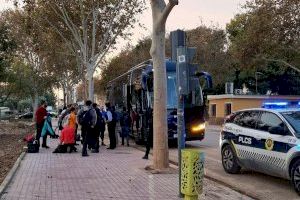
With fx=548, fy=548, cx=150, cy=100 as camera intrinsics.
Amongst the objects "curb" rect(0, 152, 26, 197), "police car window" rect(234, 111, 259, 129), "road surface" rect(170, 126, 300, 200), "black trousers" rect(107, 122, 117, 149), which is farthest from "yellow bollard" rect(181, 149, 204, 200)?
Result: "black trousers" rect(107, 122, 117, 149)

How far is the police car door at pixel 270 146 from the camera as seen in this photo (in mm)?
10719

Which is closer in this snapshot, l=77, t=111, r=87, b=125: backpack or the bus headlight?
l=77, t=111, r=87, b=125: backpack

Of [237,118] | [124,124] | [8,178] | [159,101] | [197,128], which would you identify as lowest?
[8,178]

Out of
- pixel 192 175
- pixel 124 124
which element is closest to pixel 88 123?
pixel 124 124

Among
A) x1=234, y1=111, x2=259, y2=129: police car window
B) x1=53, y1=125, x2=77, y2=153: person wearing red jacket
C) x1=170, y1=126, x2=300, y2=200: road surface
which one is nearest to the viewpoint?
x1=170, y1=126, x2=300, y2=200: road surface

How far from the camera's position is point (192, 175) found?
7941 mm

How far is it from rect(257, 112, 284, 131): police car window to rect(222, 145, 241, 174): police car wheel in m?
1.31

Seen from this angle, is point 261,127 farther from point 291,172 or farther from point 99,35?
point 99,35

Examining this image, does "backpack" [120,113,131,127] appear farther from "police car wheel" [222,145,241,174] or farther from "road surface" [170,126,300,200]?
"police car wheel" [222,145,241,174]

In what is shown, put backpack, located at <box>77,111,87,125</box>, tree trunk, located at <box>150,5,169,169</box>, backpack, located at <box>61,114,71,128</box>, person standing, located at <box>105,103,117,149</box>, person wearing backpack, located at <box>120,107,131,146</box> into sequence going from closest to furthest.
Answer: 1. tree trunk, located at <box>150,5,169,169</box>
2. backpack, located at <box>77,111,87,125</box>
3. backpack, located at <box>61,114,71,128</box>
4. person standing, located at <box>105,103,117,149</box>
5. person wearing backpack, located at <box>120,107,131,146</box>

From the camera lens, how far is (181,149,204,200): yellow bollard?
7887mm

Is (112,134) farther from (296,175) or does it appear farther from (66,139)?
(296,175)

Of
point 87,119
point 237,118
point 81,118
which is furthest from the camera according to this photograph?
point 81,118

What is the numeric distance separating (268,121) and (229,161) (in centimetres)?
190
